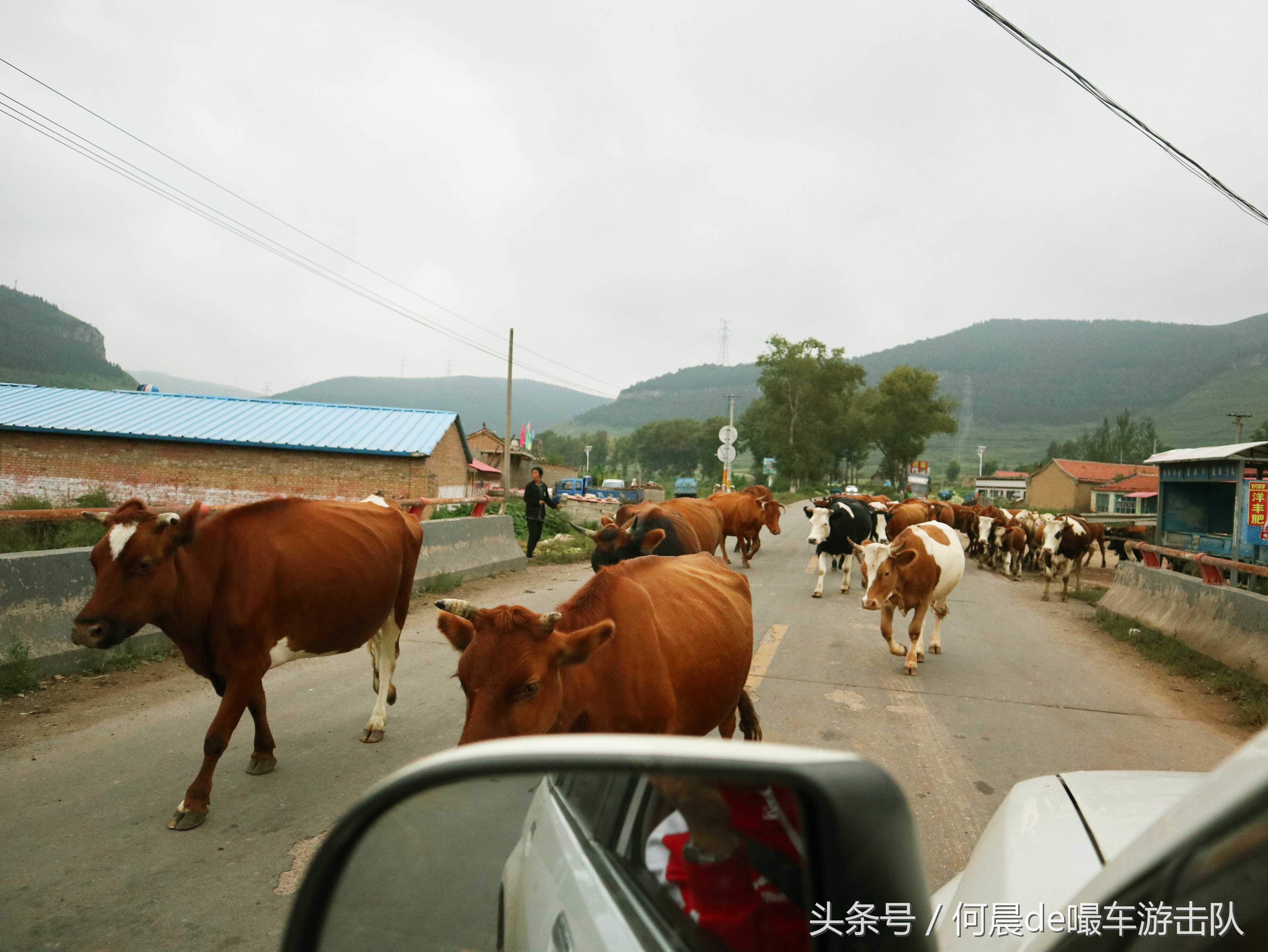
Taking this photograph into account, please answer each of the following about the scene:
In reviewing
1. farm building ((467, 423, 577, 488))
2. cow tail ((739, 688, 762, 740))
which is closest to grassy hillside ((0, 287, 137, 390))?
farm building ((467, 423, 577, 488))

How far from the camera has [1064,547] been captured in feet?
46.7

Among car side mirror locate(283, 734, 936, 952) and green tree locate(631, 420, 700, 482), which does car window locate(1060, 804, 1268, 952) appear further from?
green tree locate(631, 420, 700, 482)

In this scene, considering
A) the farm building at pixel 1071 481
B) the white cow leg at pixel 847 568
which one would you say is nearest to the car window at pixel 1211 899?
the white cow leg at pixel 847 568

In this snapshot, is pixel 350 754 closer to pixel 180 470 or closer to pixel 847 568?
pixel 847 568

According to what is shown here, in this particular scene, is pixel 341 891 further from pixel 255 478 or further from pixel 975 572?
pixel 255 478

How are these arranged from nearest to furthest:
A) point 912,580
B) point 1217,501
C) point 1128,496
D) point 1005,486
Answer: point 912,580, point 1217,501, point 1128,496, point 1005,486

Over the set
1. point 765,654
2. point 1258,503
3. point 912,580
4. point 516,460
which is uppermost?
point 1258,503

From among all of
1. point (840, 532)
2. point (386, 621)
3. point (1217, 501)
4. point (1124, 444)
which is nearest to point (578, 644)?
point (386, 621)

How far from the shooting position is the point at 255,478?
27906 millimetres

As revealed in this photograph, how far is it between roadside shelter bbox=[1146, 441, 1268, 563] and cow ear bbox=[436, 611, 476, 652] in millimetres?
10802

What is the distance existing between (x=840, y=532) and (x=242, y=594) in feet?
38.0

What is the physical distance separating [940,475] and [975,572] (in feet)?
489

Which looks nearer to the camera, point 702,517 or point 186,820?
point 186,820

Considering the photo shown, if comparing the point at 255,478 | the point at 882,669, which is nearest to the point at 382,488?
the point at 255,478
